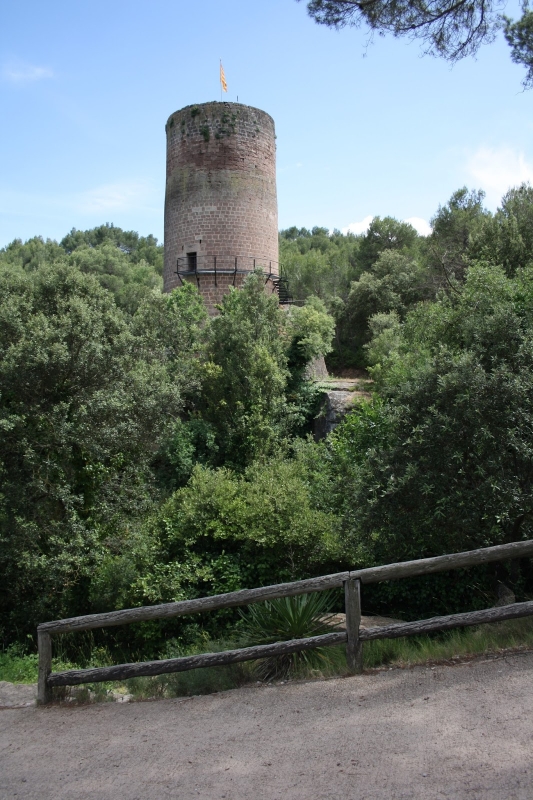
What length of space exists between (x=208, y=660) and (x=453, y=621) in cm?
210

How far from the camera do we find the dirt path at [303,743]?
405 cm

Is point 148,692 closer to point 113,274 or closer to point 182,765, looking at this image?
point 182,765

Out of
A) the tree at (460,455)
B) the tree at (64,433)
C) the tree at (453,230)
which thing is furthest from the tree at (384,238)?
the tree at (460,455)

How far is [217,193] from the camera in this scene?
1032 inches

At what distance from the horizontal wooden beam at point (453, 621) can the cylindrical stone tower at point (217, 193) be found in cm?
2124

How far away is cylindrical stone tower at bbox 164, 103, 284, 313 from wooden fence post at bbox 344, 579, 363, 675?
69.2ft

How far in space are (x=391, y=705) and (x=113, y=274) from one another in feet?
219

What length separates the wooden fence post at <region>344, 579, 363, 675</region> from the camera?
5.83m

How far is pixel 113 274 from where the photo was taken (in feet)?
224

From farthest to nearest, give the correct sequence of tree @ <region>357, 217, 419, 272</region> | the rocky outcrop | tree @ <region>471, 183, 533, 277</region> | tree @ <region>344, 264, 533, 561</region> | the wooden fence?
tree @ <region>357, 217, 419, 272</region>, tree @ <region>471, 183, 533, 277</region>, the rocky outcrop, tree @ <region>344, 264, 533, 561</region>, the wooden fence

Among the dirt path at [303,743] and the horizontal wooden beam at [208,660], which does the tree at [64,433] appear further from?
the dirt path at [303,743]

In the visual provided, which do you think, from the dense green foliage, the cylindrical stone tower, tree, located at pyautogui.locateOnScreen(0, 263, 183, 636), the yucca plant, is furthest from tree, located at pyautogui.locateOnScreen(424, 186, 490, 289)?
the yucca plant

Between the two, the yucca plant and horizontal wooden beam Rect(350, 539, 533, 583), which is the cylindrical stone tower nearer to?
the yucca plant

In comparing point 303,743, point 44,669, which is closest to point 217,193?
point 44,669
